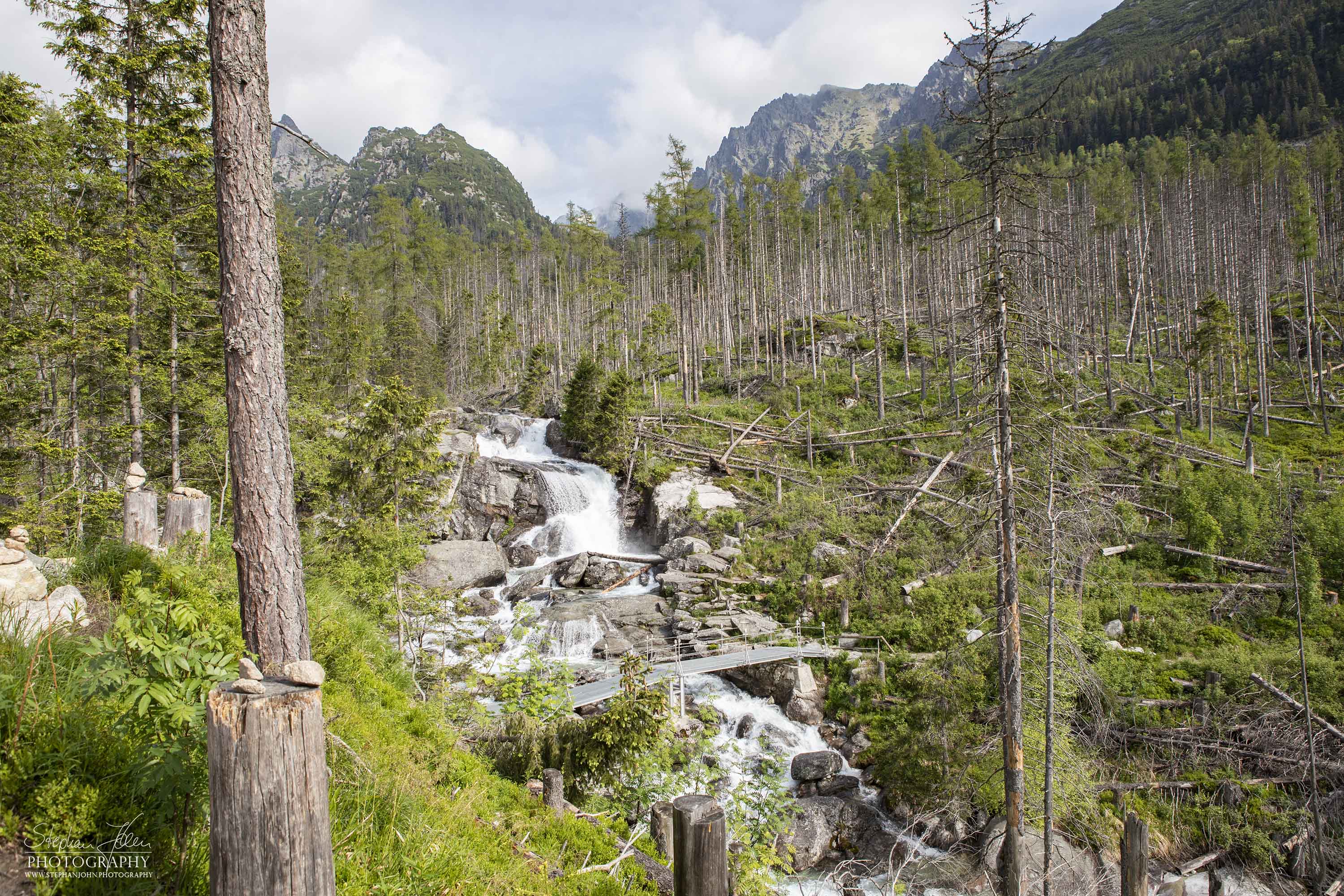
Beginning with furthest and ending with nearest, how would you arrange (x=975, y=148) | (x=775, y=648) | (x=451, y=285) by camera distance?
(x=451, y=285) → (x=775, y=648) → (x=975, y=148)

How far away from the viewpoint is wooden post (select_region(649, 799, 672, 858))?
6.08 meters

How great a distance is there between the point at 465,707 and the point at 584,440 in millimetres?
20529

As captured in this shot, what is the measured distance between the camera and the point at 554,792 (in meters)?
6.50

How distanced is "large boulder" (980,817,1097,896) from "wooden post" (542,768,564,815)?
20.8 feet

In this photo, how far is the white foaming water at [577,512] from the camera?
952 inches

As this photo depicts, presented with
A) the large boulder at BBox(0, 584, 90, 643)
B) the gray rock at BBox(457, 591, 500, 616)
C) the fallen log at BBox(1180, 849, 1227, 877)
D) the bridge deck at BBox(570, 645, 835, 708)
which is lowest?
the fallen log at BBox(1180, 849, 1227, 877)

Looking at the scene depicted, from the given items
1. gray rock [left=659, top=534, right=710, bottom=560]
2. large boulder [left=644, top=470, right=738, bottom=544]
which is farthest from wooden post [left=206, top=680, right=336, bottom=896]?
large boulder [left=644, top=470, right=738, bottom=544]

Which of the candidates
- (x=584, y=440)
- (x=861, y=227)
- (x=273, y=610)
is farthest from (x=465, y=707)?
(x=861, y=227)

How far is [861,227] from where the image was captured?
48.2 m

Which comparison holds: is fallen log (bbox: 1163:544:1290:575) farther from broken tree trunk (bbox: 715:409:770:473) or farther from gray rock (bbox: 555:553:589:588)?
gray rock (bbox: 555:553:589:588)

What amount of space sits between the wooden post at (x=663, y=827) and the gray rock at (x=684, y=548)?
49.4ft

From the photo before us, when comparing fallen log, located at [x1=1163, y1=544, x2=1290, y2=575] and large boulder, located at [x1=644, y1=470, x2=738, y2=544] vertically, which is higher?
large boulder, located at [x1=644, y1=470, x2=738, y2=544]

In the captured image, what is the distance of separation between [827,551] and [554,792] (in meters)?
14.5

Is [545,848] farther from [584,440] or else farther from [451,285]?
[451,285]
